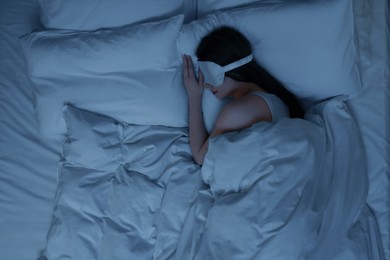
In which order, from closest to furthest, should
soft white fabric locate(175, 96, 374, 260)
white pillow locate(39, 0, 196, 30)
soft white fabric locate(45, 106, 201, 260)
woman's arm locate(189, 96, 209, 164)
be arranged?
soft white fabric locate(175, 96, 374, 260)
soft white fabric locate(45, 106, 201, 260)
woman's arm locate(189, 96, 209, 164)
white pillow locate(39, 0, 196, 30)

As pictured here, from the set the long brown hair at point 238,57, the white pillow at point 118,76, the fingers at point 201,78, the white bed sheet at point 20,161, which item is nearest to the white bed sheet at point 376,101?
the long brown hair at point 238,57

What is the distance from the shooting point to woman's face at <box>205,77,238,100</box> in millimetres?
1187

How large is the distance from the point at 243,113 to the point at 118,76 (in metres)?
0.47

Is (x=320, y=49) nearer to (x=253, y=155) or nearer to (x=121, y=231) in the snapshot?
(x=253, y=155)

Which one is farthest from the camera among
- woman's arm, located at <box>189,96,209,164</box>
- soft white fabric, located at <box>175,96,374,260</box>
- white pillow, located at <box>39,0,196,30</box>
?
white pillow, located at <box>39,0,196,30</box>

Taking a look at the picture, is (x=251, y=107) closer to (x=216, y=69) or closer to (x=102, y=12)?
(x=216, y=69)

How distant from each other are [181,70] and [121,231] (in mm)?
583

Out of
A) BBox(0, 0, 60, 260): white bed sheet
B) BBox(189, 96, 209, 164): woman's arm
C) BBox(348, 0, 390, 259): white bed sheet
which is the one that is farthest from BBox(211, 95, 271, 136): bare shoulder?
BBox(0, 0, 60, 260): white bed sheet

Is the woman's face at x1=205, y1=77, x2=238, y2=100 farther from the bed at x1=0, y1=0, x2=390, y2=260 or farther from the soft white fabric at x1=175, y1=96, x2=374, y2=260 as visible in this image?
the soft white fabric at x1=175, y1=96, x2=374, y2=260

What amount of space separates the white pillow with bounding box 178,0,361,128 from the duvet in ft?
0.31

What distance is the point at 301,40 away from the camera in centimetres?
121

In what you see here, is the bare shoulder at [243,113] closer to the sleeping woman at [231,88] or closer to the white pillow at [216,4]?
the sleeping woman at [231,88]

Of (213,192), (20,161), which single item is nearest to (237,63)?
(213,192)

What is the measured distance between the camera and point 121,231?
106 cm
